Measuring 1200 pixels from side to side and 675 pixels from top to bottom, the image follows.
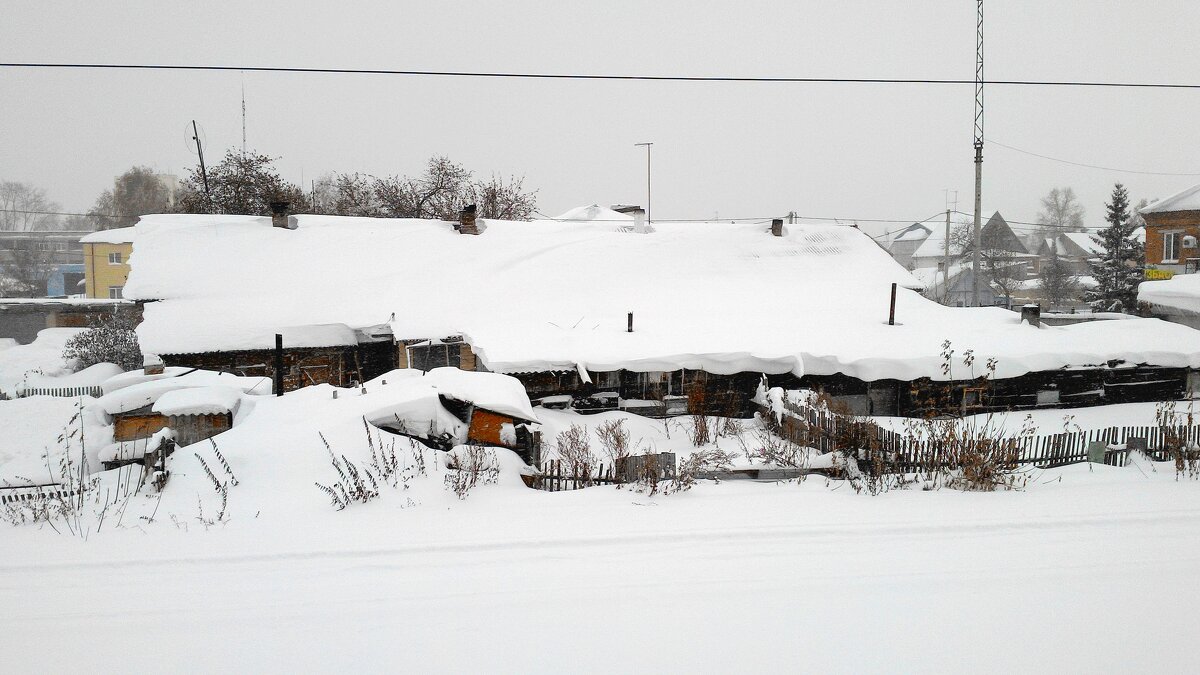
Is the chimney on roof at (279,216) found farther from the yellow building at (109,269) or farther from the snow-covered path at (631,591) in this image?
the yellow building at (109,269)

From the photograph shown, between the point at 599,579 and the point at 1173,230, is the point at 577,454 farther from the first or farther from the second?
the point at 1173,230

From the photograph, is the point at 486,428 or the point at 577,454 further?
the point at 577,454

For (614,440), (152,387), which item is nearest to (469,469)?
(614,440)

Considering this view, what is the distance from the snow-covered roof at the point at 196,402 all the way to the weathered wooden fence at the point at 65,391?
10.6m

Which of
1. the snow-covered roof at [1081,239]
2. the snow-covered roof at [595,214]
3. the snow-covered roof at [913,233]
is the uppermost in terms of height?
the snow-covered roof at [913,233]

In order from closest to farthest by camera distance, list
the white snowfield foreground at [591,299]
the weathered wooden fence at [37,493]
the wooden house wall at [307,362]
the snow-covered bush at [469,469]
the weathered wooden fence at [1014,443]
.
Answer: the weathered wooden fence at [37,493]
the snow-covered bush at [469,469]
the weathered wooden fence at [1014,443]
the white snowfield foreground at [591,299]
the wooden house wall at [307,362]

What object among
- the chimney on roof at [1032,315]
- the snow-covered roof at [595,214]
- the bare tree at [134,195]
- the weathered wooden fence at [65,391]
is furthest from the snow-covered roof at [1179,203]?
the bare tree at [134,195]

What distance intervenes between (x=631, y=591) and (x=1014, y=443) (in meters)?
5.29

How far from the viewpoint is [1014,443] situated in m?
7.72

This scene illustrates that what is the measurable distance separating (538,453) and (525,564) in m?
3.41

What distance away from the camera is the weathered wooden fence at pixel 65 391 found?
1687cm

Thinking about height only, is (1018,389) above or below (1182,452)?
above

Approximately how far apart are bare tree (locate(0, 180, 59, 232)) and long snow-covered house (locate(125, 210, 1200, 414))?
473 inches

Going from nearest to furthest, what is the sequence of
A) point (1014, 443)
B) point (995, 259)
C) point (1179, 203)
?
point (1014, 443), point (1179, 203), point (995, 259)
